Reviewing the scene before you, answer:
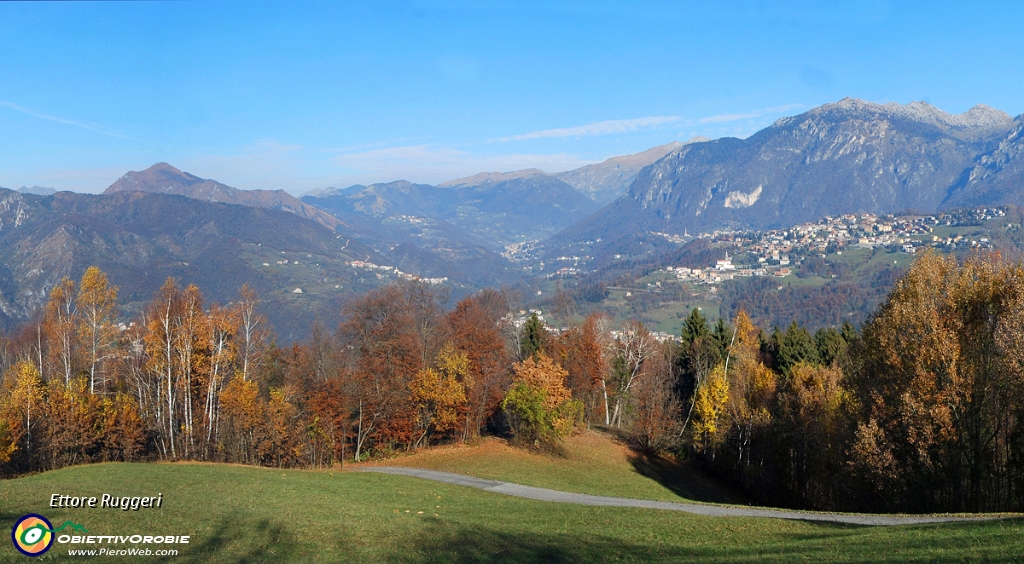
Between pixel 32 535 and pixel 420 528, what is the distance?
9171 mm

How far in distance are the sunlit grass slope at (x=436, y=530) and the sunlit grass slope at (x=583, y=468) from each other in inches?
457

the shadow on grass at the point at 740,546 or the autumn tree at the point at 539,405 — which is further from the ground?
the shadow on grass at the point at 740,546

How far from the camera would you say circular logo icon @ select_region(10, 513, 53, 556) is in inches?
545

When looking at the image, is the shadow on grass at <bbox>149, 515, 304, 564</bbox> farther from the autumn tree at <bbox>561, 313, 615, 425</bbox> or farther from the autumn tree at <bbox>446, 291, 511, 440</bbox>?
the autumn tree at <bbox>561, 313, 615, 425</bbox>

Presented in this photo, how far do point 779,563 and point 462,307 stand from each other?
44.1 metres

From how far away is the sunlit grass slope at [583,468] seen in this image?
37.0 meters

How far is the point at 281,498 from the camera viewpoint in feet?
72.2

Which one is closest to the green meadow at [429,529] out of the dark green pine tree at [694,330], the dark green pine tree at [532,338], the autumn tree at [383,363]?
the autumn tree at [383,363]

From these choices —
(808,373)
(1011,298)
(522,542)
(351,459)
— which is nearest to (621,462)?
(808,373)

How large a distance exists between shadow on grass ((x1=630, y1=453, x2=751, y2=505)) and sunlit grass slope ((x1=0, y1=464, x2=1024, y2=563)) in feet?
59.0

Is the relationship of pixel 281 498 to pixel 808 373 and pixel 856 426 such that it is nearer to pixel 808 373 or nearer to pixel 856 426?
pixel 856 426

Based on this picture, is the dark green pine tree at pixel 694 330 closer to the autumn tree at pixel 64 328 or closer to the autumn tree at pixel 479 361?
the autumn tree at pixel 479 361

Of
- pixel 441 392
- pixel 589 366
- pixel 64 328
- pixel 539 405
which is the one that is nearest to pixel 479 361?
pixel 441 392

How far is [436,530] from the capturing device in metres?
18.8
